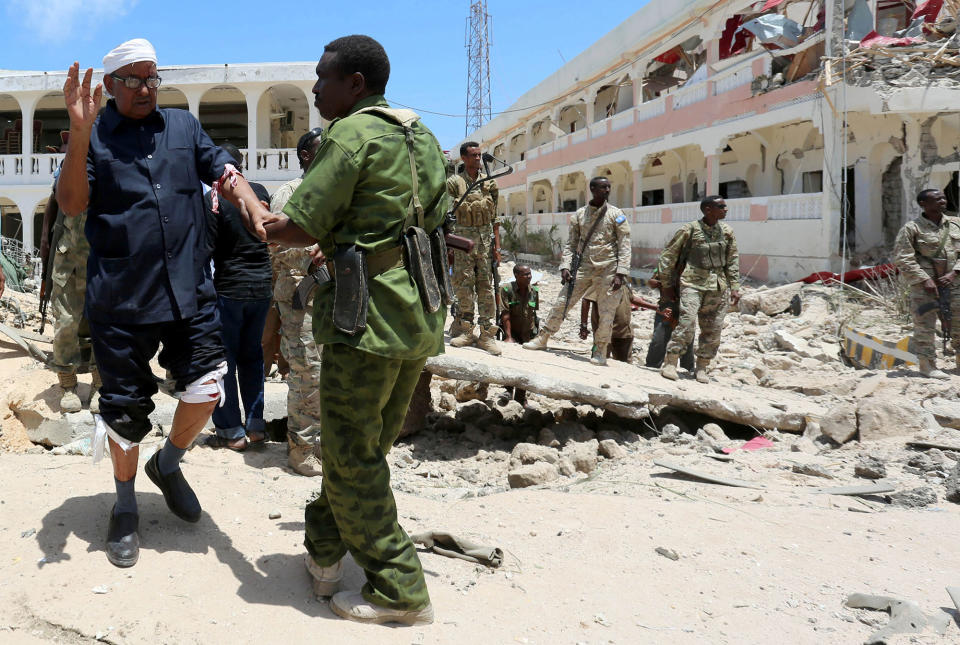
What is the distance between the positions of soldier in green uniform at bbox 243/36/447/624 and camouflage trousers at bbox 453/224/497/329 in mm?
4418

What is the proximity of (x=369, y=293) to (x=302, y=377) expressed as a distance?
2145 mm

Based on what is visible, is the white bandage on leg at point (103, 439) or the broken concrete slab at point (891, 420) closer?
the white bandage on leg at point (103, 439)

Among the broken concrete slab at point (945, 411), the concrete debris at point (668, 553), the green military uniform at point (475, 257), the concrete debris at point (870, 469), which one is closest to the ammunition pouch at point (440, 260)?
the concrete debris at point (668, 553)

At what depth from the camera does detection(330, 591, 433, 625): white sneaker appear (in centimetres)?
231

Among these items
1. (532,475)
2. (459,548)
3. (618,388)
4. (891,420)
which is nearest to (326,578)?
(459,548)

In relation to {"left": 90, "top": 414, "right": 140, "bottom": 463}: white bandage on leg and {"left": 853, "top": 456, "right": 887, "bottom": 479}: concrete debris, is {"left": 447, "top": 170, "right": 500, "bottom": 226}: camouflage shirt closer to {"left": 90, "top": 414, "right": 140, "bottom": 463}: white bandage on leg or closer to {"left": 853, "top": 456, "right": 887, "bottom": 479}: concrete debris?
{"left": 853, "top": 456, "right": 887, "bottom": 479}: concrete debris

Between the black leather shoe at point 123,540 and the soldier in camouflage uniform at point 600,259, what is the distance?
17.1 ft

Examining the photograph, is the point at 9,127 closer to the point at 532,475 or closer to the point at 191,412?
the point at 532,475

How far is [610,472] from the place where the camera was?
472 cm

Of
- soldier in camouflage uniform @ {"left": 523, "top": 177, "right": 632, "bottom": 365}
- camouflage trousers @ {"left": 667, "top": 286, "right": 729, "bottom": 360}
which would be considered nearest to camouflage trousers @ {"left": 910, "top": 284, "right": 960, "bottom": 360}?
camouflage trousers @ {"left": 667, "top": 286, "right": 729, "bottom": 360}

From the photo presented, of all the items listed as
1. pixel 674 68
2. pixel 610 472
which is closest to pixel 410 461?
pixel 610 472

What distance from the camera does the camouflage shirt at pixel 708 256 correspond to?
733 centimetres

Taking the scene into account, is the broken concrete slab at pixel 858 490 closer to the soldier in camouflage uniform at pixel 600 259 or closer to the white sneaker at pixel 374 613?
the white sneaker at pixel 374 613

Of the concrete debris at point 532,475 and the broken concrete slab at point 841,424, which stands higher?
the broken concrete slab at point 841,424
